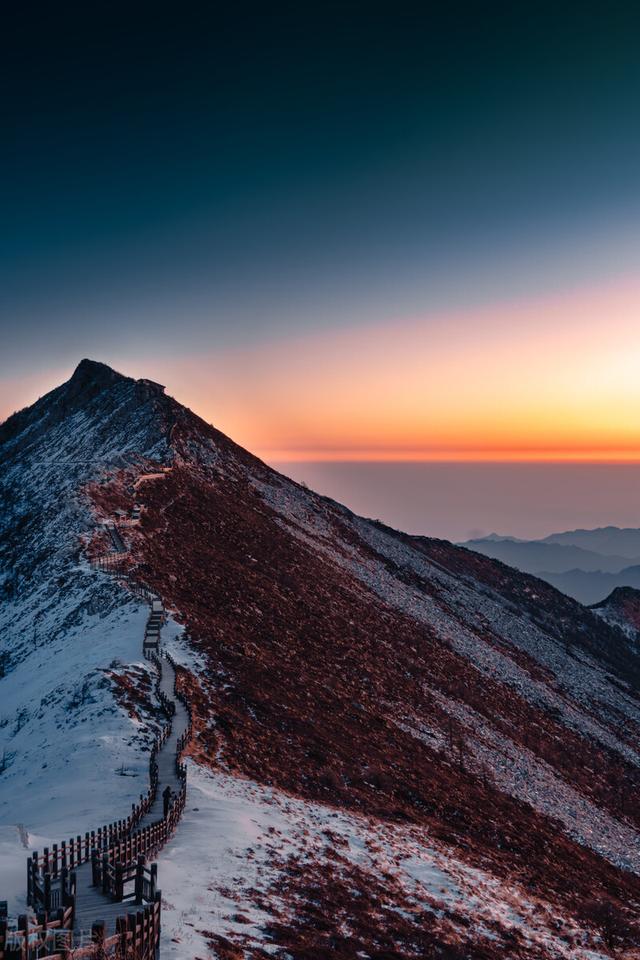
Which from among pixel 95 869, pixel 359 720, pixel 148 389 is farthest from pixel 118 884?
pixel 148 389

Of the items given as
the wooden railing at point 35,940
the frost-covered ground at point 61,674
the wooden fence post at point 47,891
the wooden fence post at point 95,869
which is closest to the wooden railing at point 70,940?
the wooden railing at point 35,940

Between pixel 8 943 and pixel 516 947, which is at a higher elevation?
pixel 8 943

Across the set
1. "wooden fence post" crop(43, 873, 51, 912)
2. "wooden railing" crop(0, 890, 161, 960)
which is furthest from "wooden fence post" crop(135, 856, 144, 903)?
"wooden fence post" crop(43, 873, 51, 912)

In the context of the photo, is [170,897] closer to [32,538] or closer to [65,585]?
[65,585]

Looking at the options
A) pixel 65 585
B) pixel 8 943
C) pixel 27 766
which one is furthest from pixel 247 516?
pixel 8 943

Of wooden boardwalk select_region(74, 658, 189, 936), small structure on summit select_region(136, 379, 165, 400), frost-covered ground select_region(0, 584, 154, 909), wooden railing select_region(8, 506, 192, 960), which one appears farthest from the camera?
small structure on summit select_region(136, 379, 165, 400)

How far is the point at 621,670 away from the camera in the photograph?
97500mm

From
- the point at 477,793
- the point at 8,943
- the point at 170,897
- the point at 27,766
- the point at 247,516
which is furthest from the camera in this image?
the point at 247,516

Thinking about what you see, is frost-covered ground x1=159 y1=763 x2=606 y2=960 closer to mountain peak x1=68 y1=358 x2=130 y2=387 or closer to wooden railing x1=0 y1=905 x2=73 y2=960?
wooden railing x1=0 y1=905 x2=73 y2=960

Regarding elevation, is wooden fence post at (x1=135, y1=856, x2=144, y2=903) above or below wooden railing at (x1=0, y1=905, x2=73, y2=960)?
below

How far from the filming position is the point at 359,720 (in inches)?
1474

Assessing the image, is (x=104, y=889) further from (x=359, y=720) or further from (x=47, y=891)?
(x=359, y=720)

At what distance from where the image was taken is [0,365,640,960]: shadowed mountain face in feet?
63.6

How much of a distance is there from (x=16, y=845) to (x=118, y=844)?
3440 mm
